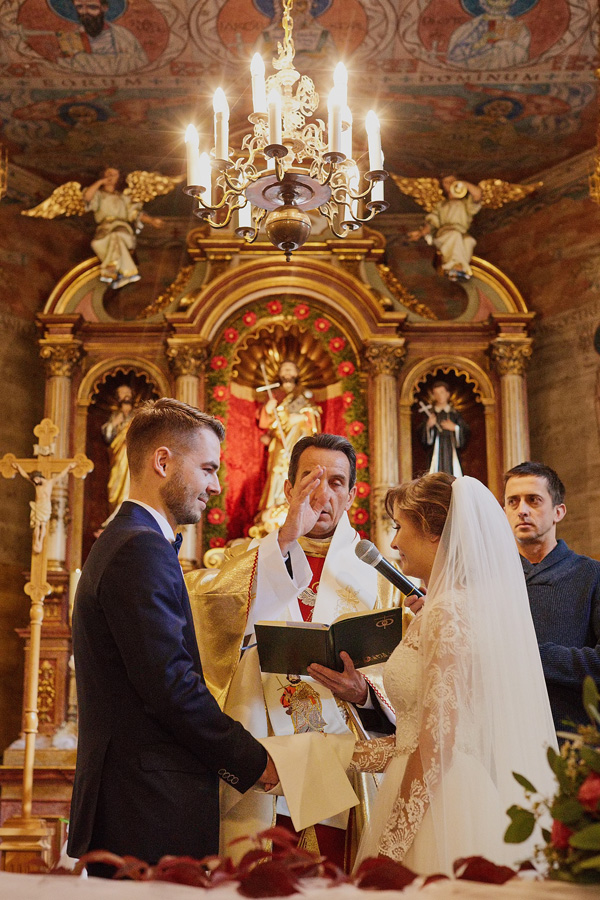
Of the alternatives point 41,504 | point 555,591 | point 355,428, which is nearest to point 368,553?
point 555,591

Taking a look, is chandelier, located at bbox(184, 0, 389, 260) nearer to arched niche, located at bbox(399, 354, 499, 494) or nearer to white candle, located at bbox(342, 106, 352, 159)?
white candle, located at bbox(342, 106, 352, 159)

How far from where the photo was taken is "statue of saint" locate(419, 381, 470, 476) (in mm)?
9195

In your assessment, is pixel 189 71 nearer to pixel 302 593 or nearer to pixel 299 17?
pixel 299 17

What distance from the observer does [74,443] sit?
9.21 meters

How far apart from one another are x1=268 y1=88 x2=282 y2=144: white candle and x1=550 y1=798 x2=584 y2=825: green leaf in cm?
381

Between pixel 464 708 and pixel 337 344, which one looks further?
pixel 337 344

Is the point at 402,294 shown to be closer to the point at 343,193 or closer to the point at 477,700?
the point at 343,193

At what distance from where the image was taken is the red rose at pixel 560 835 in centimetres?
185

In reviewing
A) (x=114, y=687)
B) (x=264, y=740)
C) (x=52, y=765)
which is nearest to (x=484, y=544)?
(x=264, y=740)

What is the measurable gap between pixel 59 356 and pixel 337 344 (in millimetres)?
2510

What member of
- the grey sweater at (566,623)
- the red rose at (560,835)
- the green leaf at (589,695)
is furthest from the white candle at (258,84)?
the red rose at (560,835)

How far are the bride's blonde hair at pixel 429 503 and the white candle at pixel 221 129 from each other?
2.73 m

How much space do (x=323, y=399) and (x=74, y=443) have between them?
7.65ft

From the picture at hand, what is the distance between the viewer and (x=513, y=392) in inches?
362
